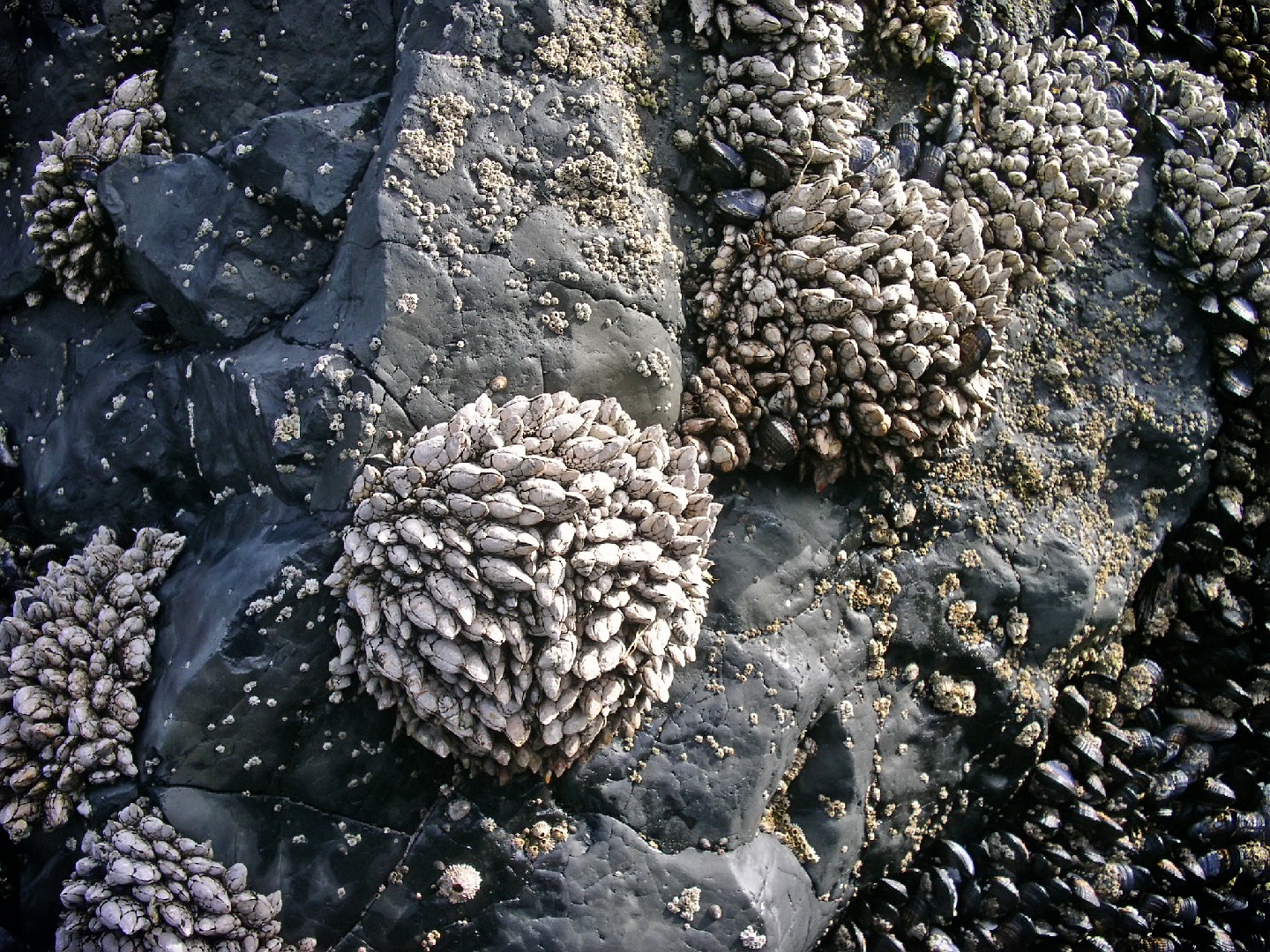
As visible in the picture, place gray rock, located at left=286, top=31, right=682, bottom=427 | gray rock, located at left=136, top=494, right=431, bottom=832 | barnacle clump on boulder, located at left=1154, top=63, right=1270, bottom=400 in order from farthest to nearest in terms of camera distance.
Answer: barnacle clump on boulder, located at left=1154, top=63, right=1270, bottom=400 → gray rock, located at left=286, top=31, right=682, bottom=427 → gray rock, located at left=136, top=494, right=431, bottom=832

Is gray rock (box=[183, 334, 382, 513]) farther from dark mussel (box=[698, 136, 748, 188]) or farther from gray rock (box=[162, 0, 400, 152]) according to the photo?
dark mussel (box=[698, 136, 748, 188])

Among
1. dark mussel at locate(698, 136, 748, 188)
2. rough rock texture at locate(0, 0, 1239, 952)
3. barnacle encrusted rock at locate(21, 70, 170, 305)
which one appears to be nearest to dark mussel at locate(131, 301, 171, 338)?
rough rock texture at locate(0, 0, 1239, 952)

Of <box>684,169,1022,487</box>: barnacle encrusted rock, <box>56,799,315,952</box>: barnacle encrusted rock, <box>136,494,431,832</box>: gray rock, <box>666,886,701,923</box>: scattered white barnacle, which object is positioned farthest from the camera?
<box>684,169,1022,487</box>: barnacle encrusted rock

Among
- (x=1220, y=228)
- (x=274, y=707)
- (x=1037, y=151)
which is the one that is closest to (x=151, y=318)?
(x=274, y=707)

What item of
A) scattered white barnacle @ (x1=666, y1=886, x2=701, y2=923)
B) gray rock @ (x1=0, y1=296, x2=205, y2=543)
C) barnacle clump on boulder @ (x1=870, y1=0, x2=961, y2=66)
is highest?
barnacle clump on boulder @ (x1=870, y1=0, x2=961, y2=66)

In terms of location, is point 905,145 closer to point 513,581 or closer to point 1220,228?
point 1220,228

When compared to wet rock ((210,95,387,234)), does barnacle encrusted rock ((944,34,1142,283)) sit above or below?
above

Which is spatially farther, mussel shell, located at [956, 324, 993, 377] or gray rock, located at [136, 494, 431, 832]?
mussel shell, located at [956, 324, 993, 377]

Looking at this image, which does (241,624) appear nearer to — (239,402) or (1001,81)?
(239,402)
